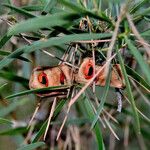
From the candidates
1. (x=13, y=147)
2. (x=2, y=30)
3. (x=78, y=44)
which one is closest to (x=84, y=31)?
(x=78, y=44)

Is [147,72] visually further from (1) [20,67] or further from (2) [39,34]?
(1) [20,67]

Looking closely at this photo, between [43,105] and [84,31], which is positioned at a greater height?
[84,31]

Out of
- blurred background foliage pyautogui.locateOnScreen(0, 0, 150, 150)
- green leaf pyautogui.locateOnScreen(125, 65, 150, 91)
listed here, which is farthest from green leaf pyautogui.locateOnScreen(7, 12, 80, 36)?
green leaf pyautogui.locateOnScreen(125, 65, 150, 91)

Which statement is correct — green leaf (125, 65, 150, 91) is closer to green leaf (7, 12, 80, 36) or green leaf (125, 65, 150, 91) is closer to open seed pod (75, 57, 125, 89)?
open seed pod (75, 57, 125, 89)

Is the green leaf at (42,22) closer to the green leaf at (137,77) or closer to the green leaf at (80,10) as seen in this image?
the green leaf at (80,10)

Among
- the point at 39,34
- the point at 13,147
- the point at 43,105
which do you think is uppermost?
the point at 39,34

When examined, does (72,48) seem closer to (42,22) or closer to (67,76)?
(67,76)
